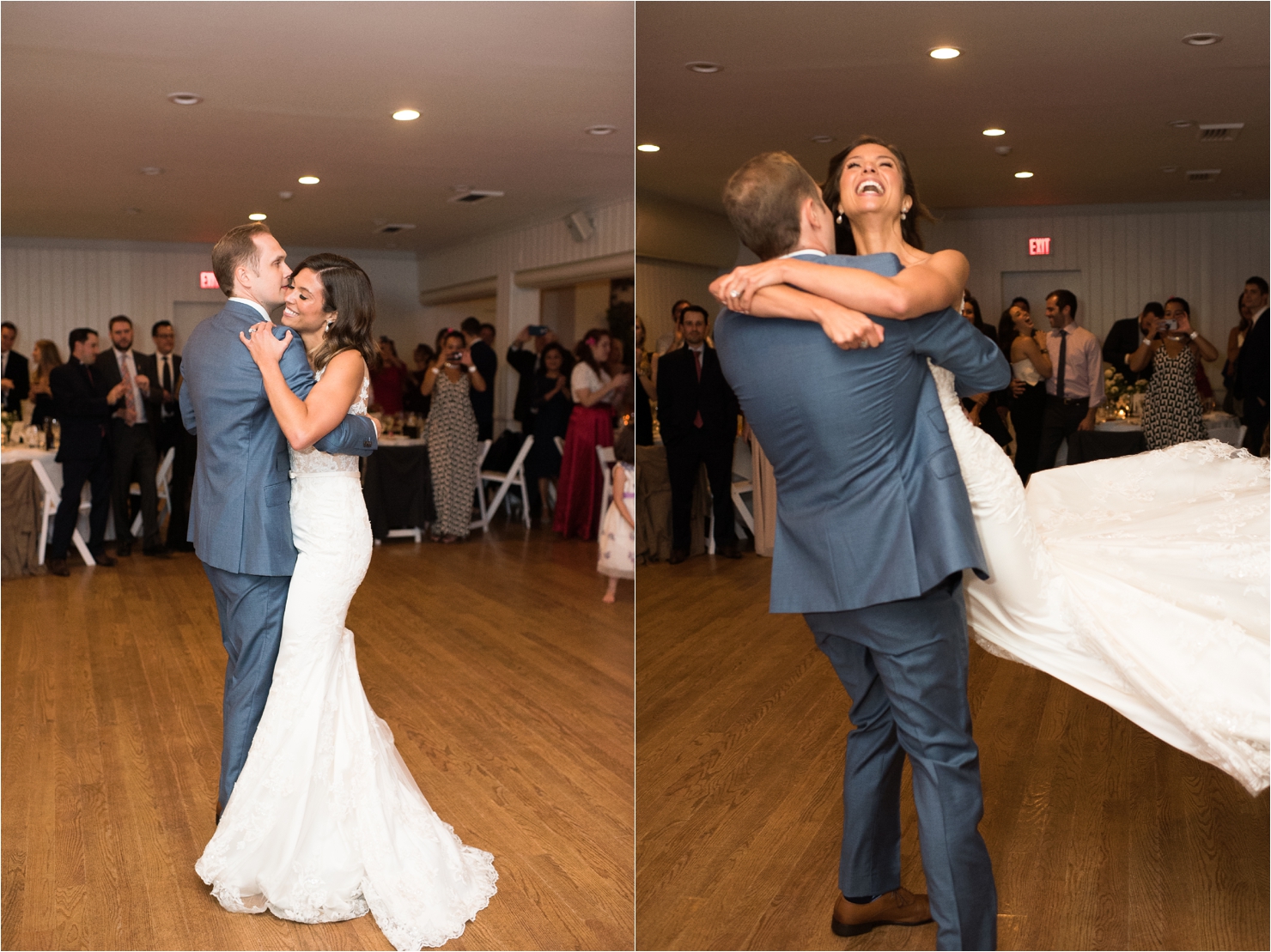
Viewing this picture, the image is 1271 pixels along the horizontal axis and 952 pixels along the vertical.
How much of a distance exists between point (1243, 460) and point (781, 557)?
108 cm

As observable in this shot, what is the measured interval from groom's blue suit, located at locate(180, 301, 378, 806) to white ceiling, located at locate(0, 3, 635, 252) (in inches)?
97.2

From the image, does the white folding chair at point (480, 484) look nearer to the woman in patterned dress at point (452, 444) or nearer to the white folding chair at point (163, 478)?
the woman in patterned dress at point (452, 444)

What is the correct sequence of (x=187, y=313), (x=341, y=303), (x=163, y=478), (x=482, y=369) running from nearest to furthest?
(x=341, y=303) < (x=163, y=478) < (x=482, y=369) < (x=187, y=313)

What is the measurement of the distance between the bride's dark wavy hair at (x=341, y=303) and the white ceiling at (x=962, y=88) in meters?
1.14

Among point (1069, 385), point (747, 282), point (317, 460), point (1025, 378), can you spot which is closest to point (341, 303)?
point (317, 460)

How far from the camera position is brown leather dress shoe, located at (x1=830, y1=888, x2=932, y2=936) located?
7.25ft

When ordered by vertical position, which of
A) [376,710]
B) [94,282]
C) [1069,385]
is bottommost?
[376,710]

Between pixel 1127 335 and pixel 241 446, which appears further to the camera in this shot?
pixel 1127 335

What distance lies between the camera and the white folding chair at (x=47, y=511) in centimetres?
662

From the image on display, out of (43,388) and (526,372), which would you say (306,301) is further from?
(43,388)

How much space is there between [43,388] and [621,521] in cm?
564

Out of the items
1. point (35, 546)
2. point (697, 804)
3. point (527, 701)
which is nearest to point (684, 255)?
point (527, 701)

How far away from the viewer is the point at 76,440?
6.72 m

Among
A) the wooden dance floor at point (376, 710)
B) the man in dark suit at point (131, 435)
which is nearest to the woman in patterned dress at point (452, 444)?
the wooden dance floor at point (376, 710)
